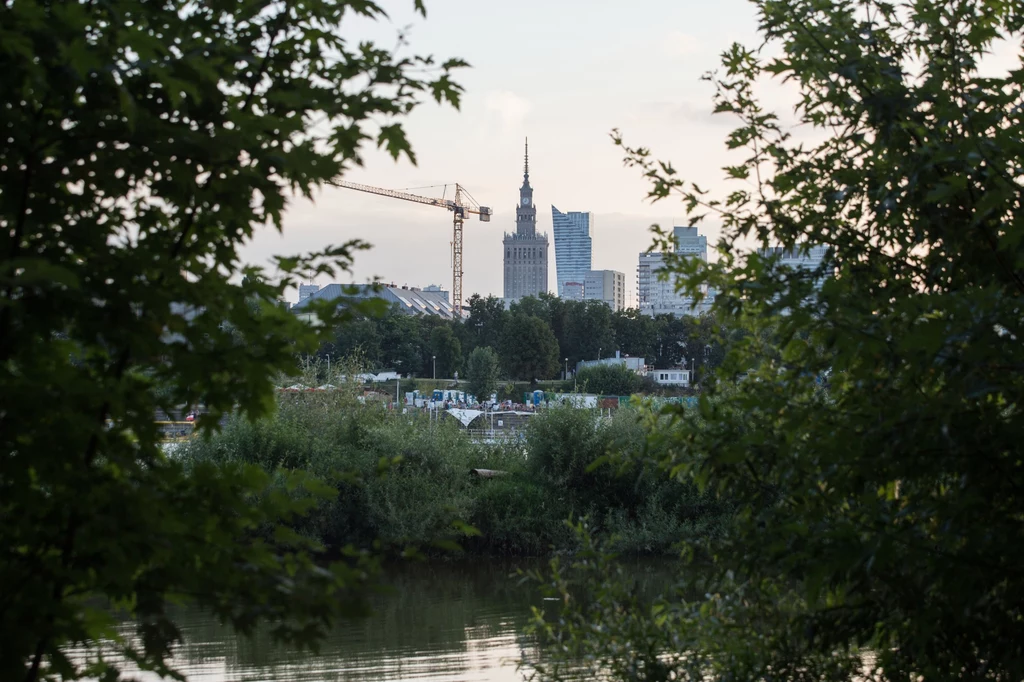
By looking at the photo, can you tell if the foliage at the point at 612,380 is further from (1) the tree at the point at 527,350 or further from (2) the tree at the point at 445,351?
(2) the tree at the point at 445,351

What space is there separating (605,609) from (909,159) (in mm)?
2631

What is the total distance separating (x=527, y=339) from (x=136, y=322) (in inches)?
3179

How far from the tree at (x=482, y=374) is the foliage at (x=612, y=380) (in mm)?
6540

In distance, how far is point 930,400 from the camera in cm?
313

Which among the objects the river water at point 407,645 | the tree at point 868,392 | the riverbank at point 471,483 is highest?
the tree at point 868,392

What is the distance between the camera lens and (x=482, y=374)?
75.3 metres

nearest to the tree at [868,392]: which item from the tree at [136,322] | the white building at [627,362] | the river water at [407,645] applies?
the tree at [136,322]

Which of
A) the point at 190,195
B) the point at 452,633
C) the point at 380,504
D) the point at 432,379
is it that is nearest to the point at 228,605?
the point at 190,195

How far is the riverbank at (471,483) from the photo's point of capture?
23750 mm

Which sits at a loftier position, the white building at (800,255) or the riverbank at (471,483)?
the white building at (800,255)

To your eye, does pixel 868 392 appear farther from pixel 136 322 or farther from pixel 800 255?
pixel 136 322

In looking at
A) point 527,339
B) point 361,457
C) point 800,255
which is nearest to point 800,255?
point 800,255

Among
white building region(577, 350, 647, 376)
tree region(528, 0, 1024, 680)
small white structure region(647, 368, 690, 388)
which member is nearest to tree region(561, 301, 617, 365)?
white building region(577, 350, 647, 376)

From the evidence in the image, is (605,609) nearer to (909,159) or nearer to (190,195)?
(909,159)
